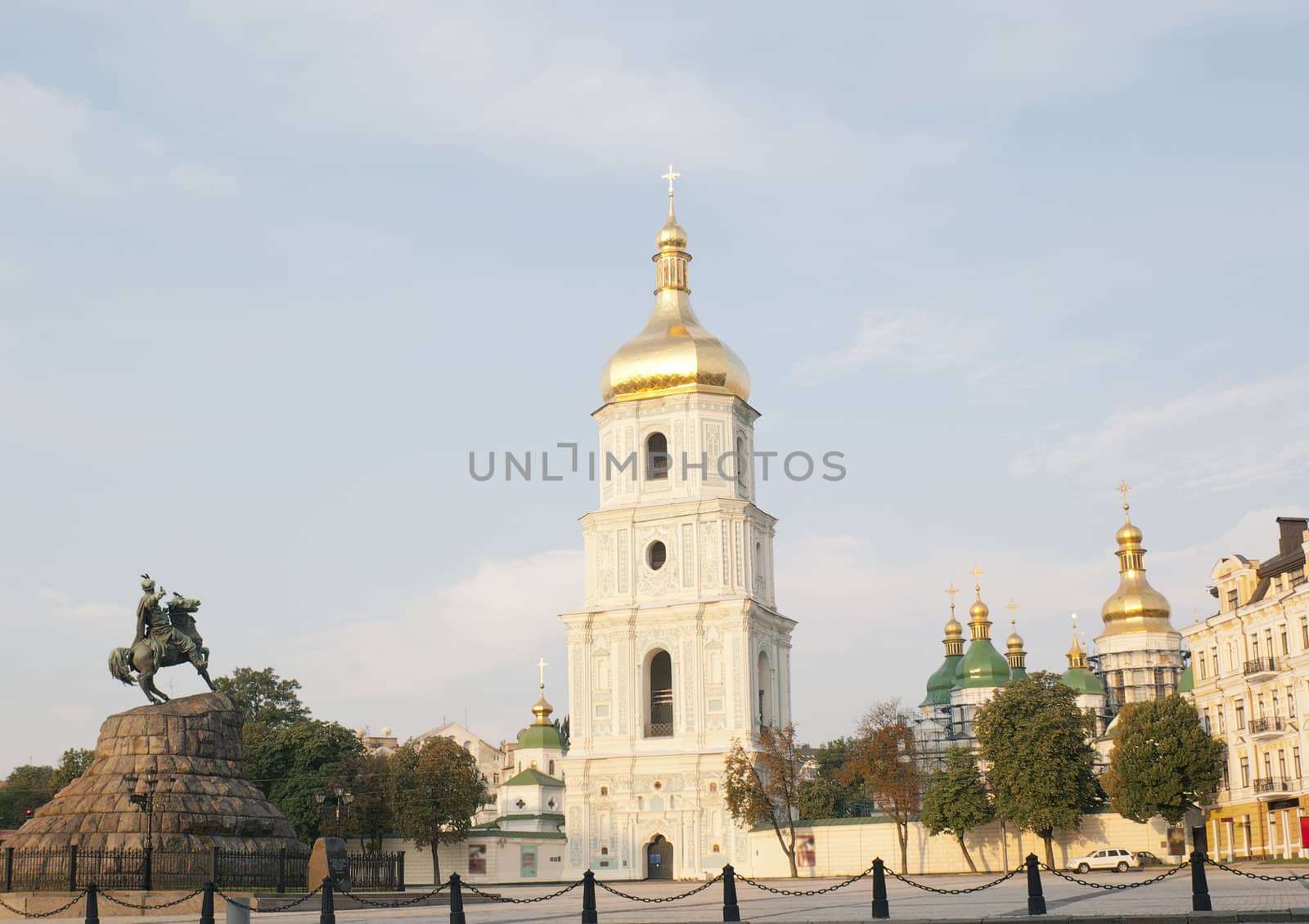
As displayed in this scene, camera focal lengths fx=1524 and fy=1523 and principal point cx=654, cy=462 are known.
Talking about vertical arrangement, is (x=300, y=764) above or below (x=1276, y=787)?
above

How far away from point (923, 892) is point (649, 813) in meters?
27.6

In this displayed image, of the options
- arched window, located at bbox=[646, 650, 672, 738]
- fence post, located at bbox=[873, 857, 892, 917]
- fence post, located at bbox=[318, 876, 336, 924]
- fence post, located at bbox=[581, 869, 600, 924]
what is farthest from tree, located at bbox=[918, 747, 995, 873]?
fence post, located at bbox=[318, 876, 336, 924]

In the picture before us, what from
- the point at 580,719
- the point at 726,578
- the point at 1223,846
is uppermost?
the point at 726,578

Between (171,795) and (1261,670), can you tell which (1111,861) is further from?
(171,795)

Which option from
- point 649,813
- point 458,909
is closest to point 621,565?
point 649,813

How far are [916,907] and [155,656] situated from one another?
677 inches

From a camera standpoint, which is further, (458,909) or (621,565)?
(621,565)

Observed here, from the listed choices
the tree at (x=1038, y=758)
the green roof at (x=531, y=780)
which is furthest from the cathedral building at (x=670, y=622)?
the green roof at (x=531, y=780)

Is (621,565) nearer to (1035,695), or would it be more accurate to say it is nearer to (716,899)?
(1035,695)

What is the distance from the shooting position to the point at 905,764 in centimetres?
5212

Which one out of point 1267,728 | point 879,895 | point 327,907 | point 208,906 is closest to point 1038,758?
point 1267,728

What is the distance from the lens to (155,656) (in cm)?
3209

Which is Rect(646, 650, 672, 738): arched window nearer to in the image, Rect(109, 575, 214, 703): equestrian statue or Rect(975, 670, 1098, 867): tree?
Rect(975, 670, 1098, 867): tree

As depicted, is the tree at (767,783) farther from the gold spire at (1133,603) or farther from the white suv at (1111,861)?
the gold spire at (1133,603)
